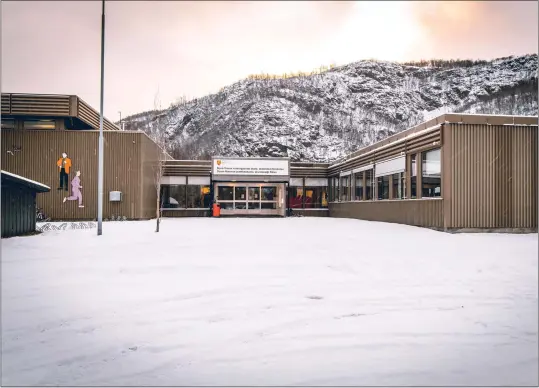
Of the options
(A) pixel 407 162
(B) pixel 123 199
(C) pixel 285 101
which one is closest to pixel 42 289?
(A) pixel 407 162

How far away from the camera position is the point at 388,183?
18.8 metres

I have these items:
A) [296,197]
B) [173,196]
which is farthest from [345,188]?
[173,196]

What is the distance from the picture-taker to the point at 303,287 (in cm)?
557

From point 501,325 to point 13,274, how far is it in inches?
257

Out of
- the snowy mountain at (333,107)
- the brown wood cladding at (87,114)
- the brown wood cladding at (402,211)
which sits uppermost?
the snowy mountain at (333,107)

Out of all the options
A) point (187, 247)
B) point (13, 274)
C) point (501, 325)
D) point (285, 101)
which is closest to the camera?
point (501, 325)

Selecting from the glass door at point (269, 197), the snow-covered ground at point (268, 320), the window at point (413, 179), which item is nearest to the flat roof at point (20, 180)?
the snow-covered ground at point (268, 320)

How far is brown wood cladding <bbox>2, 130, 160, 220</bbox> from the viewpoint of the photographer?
20438 millimetres

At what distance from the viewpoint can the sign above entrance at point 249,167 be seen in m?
26.9

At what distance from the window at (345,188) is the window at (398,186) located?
7086 mm

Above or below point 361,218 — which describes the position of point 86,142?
above

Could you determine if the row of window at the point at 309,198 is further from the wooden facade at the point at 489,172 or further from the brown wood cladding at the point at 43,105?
the wooden facade at the point at 489,172

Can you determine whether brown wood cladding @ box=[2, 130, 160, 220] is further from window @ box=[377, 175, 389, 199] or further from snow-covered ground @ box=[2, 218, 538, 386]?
snow-covered ground @ box=[2, 218, 538, 386]

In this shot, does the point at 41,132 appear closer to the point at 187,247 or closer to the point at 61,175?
the point at 61,175
